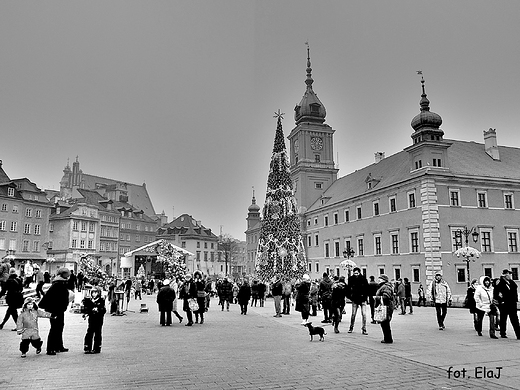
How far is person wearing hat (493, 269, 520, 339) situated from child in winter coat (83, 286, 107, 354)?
10.6m

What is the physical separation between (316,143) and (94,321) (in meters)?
61.0

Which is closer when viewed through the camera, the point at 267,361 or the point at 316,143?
the point at 267,361

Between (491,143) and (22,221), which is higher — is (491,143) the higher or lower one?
the higher one

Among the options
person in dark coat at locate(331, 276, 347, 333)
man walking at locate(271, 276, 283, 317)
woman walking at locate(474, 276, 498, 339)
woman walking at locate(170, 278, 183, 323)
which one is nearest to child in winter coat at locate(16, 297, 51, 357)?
woman walking at locate(170, 278, 183, 323)

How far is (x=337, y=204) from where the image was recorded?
5566 centimetres

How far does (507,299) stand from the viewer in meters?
12.6

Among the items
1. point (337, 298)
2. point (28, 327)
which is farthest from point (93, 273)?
point (28, 327)

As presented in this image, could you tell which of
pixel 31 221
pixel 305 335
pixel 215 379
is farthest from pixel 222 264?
pixel 215 379

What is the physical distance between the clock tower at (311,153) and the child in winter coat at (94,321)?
55986mm

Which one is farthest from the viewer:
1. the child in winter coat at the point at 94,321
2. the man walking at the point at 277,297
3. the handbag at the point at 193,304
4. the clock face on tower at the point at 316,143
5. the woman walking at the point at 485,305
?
the clock face on tower at the point at 316,143

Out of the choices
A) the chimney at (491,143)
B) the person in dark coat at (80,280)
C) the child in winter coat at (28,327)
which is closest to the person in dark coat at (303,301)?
the child in winter coat at (28,327)

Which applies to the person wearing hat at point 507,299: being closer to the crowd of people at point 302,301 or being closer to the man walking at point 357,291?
the crowd of people at point 302,301

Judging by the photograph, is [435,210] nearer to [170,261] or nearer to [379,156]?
[379,156]

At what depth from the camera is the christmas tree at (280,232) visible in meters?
35.5
